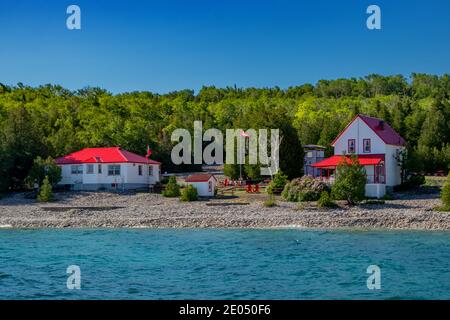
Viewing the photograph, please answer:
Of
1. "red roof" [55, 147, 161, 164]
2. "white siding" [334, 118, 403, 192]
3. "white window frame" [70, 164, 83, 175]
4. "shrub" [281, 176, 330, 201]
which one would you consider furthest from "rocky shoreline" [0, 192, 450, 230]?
"white window frame" [70, 164, 83, 175]

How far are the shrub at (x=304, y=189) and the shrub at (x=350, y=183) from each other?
1.68 metres

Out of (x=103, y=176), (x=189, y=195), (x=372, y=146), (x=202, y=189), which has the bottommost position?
(x=189, y=195)

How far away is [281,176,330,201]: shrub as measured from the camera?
1775 inches

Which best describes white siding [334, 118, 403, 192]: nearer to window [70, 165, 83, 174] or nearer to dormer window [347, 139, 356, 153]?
dormer window [347, 139, 356, 153]

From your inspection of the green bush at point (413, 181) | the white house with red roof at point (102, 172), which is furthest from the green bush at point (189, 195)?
the green bush at point (413, 181)

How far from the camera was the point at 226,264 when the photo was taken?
955 inches

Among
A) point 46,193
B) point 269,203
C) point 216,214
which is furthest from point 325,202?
point 46,193

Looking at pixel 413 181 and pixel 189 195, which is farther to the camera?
pixel 413 181

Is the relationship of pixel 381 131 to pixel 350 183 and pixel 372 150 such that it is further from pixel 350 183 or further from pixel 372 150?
pixel 350 183

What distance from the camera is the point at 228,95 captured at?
160500 millimetres

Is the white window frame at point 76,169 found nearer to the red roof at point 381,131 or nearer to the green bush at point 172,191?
the green bush at point 172,191

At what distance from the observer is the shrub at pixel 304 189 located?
45.1 meters

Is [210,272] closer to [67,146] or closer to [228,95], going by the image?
[67,146]

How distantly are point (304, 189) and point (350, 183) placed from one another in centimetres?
394
